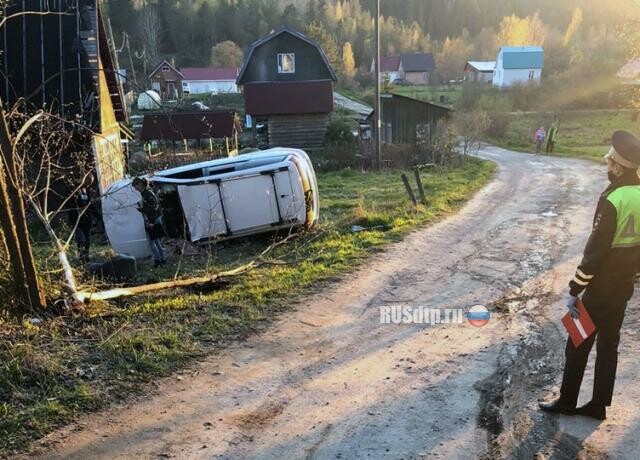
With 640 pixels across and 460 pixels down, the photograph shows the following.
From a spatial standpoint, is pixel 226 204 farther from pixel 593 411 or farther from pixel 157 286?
pixel 593 411

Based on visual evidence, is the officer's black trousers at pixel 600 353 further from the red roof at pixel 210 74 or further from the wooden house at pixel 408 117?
the red roof at pixel 210 74

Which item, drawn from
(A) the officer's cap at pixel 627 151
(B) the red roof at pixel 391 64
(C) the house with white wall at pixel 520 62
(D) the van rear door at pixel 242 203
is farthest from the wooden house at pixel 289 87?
(B) the red roof at pixel 391 64

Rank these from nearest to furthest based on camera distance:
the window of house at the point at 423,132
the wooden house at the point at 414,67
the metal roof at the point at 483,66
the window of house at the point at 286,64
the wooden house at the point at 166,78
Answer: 1. the window of house at the point at 423,132
2. the window of house at the point at 286,64
3. the wooden house at the point at 166,78
4. the metal roof at the point at 483,66
5. the wooden house at the point at 414,67

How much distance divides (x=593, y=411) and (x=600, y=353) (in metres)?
0.43

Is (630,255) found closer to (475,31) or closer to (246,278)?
(246,278)

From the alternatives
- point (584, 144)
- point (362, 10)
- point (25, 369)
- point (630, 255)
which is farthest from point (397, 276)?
point (362, 10)

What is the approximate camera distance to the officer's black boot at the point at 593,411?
386cm

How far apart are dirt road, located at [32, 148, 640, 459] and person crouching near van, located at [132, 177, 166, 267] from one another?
4.21m

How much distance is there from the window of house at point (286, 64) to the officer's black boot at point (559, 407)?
31123mm

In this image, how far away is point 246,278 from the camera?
297 inches

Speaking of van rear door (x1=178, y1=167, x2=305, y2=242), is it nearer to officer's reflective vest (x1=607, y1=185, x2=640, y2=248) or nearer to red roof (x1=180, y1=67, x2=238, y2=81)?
officer's reflective vest (x1=607, y1=185, x2=640, y2=248)

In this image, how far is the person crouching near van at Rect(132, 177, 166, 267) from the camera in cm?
974

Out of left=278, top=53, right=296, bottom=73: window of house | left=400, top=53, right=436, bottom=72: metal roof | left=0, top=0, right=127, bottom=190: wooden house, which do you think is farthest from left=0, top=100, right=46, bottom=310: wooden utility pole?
Answer: left=400, top=53, right=436, bottom=72: metal roof

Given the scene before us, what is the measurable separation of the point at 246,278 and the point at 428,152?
62.0 ft
